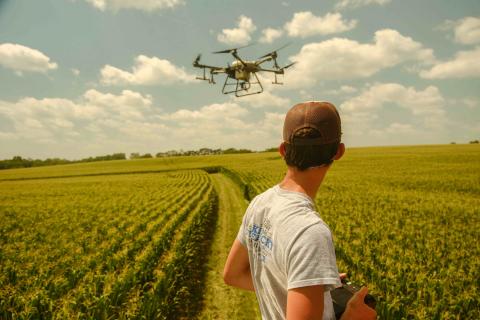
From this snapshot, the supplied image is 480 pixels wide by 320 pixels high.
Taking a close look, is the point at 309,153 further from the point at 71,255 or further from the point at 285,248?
the point at 71,255

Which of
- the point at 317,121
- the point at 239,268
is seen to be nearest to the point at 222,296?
the point at 239,268

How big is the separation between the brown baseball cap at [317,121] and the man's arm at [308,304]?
0.75m

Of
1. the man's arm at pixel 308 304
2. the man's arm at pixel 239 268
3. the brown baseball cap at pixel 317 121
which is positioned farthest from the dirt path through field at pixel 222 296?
the brown baseball cap at pixel 317 121

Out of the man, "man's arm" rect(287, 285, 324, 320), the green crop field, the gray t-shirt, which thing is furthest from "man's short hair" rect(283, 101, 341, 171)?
the green crop field

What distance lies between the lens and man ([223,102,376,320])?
1.47 meters

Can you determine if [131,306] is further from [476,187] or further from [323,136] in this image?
[476,187]

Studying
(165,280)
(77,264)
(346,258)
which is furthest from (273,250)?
(77,264)

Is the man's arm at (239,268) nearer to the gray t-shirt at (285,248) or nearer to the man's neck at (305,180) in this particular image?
the gray t-shirt at (285,248)

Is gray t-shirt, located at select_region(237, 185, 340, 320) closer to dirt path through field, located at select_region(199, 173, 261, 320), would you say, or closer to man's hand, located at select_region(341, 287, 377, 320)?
man's hand, located at select_region(341, 287, 377, 320)

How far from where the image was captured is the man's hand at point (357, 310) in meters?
1.60

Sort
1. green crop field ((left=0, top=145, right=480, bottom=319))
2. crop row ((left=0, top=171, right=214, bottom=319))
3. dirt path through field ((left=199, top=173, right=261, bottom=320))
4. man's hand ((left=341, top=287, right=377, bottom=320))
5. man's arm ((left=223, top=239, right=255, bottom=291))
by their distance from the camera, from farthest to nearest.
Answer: dirt path through field ((left=199, top=173, right=261, bottom=320)), crop row ((left=0, top=171, right=214, bottom=319)), green crop field ((left=0, top=145, right=480, bottom=319)), man's arm ((left=223, top=239, right=255, bottom=291)), man's hand ((left=341, top=287, right=377, bottom=320))

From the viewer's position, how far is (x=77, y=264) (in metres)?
9.81

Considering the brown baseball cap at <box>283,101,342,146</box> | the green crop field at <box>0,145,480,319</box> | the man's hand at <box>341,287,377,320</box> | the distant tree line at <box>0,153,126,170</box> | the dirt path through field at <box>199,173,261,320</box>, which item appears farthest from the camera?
the distant tree line at <box>0,153,126,170</box>

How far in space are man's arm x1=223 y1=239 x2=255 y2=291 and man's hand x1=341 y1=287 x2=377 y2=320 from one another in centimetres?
77
